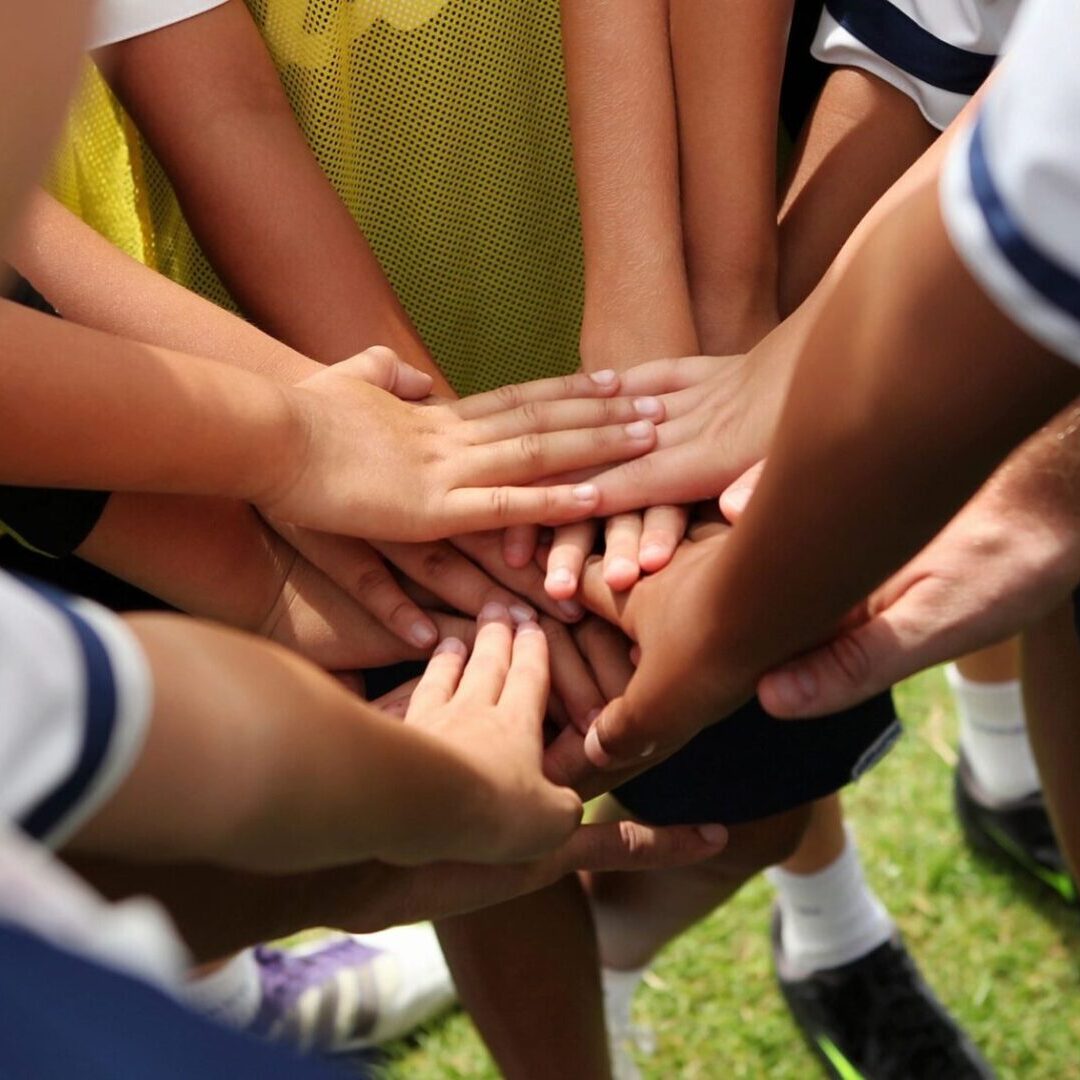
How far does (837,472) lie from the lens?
761 mm

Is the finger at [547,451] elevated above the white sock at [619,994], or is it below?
above

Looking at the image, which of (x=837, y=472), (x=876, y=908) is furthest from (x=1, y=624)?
(x=876, y=908)

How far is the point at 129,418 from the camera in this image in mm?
951

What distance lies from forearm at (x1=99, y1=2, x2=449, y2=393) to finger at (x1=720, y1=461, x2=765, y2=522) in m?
0.28

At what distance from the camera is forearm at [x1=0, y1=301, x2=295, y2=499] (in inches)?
36.7

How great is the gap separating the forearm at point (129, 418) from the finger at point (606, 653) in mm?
230

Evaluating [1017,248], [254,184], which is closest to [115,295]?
[254,184]

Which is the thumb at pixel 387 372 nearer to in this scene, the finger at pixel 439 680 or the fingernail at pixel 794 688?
the finger at pixel 439 680

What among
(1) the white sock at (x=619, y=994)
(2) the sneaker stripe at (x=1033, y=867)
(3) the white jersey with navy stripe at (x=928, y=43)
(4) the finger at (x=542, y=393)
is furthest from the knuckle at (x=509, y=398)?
(2) the sneaker stripe at (x=1033, y=867)

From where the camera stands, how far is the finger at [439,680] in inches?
38.2

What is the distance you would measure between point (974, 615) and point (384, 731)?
1.29ft

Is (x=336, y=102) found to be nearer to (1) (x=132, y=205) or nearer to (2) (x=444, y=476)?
(1) (x=132, y=205)

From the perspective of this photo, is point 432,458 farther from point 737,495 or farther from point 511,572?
point 737,495

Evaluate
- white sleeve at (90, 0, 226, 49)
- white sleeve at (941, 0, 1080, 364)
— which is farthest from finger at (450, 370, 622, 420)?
white sleeve at (941, 0, 1080, 364)
